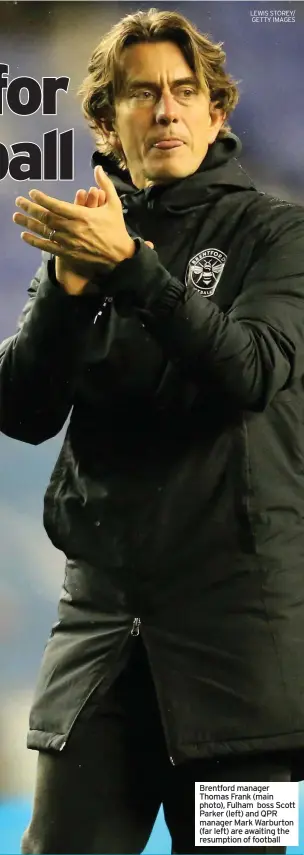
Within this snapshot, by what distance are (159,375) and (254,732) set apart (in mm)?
335

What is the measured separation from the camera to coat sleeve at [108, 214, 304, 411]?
89cm

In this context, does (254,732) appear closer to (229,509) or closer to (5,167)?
(229,509)

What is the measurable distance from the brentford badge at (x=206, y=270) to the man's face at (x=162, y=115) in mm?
97

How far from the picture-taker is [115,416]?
1.04 m

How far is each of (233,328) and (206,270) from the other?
16 centimetres

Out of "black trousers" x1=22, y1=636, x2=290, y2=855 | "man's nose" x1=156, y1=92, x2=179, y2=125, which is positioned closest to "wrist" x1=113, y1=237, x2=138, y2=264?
"man's nose" x1=156, y1=92, x2=179, y2=125

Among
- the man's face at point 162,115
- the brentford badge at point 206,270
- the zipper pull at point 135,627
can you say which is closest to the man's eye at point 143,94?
the man's face at point 162,115

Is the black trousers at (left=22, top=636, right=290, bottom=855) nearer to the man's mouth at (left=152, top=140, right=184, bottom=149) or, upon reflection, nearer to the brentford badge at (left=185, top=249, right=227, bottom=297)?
the brentford badge at (left=185, top=249, right=227, bottom=297)

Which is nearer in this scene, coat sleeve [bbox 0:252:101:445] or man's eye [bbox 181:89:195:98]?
coat sleeve [bbox 0:252:101:445]

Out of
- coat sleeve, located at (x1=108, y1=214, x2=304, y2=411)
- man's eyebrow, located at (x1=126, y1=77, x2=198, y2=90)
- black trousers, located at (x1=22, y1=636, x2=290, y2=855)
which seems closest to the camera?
coat sleeve, located at (x1=108, y1=214, x2=304, y2=411)

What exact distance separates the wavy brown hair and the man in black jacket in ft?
0.24

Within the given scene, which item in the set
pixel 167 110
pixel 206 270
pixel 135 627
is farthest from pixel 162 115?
pixel 135 627

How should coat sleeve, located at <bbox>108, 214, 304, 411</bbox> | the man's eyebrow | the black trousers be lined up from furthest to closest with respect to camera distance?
the man's eyebrow < the black trousers < coat sleeve, located at <bbox>108, 214, 304, 411</bbox>

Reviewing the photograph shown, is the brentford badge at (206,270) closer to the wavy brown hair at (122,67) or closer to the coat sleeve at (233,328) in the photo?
the coat sleeve at (233,328)
